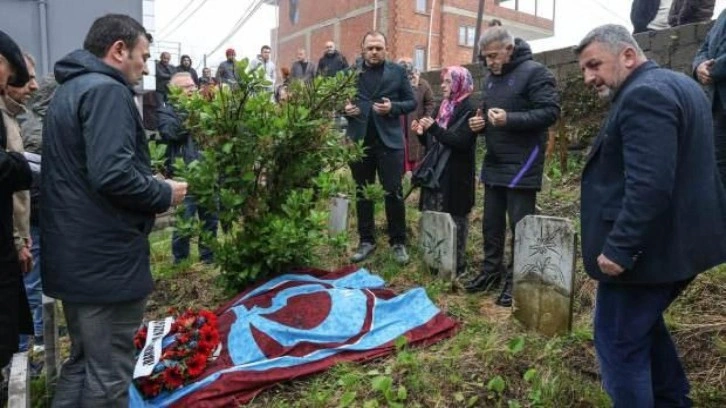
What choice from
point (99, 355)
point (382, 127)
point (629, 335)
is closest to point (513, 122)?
point (382, 127)

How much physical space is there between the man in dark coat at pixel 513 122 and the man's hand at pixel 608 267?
162 centimetres

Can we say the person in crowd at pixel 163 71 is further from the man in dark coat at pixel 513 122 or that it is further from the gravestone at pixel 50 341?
the gravestone at pixel 50 341

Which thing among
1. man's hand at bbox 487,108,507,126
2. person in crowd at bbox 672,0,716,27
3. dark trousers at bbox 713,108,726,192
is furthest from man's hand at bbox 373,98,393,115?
person in crowd at bbox 672,0,716,27

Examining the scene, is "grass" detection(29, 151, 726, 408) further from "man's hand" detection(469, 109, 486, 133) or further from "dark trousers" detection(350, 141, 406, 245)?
"man's hand" detection(469, 109, 486, 133)

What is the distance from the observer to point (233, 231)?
380cm

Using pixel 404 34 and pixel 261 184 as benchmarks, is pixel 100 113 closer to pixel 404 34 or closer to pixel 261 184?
pixel 261 184

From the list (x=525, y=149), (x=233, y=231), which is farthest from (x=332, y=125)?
(x=525, y=149)

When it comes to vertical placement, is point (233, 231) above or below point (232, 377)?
above

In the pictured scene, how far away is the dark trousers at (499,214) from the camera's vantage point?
3.80m

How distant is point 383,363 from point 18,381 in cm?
168

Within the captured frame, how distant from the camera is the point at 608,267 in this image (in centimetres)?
211

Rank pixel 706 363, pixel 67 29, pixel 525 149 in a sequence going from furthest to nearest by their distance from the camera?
pixel 67 29 < pixel 525 149 < pixel 706 363

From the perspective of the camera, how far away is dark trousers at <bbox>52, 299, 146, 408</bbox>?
2248 millimetres

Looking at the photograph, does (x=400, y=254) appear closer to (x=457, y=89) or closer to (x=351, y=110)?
Result: (x=351, y=110)
